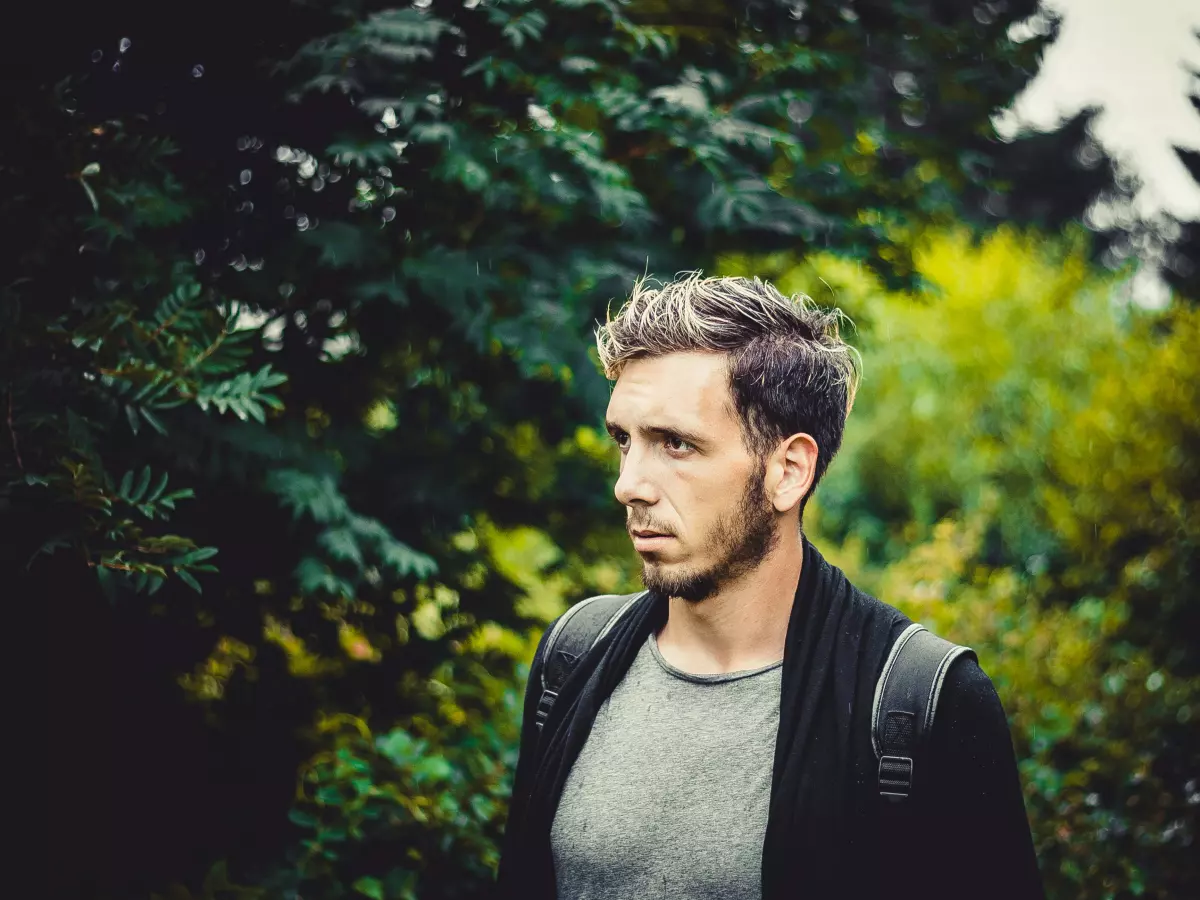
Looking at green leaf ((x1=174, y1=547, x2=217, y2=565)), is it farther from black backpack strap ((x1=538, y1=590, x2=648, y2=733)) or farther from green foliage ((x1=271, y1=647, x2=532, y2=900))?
green foliage ((x1=271, y1=647, x2=532, y2=900))

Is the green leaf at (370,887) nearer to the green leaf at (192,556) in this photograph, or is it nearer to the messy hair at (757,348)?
the green leaf at (192,556)

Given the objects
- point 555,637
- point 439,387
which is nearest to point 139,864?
point 555,637

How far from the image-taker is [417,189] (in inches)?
119

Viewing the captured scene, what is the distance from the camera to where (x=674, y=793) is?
1968 millimetres

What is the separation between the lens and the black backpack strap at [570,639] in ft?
7.61

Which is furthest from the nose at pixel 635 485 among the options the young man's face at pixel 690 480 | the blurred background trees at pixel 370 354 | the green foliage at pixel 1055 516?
the green foliage at pixel 1055 516

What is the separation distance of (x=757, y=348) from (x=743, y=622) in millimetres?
606

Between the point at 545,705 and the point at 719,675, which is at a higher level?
the point at 719,675

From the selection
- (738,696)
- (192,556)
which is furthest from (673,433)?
(192,556)

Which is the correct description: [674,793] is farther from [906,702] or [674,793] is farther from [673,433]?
[673,433]

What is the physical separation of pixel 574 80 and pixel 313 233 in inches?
36.7

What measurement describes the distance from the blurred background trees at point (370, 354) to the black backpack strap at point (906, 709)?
1.49 metres

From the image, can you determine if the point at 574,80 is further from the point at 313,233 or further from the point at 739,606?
the point at 739,606

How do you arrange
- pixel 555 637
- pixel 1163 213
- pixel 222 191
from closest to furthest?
pixel 555 637
pixel 222 191
pixel 1163 213
